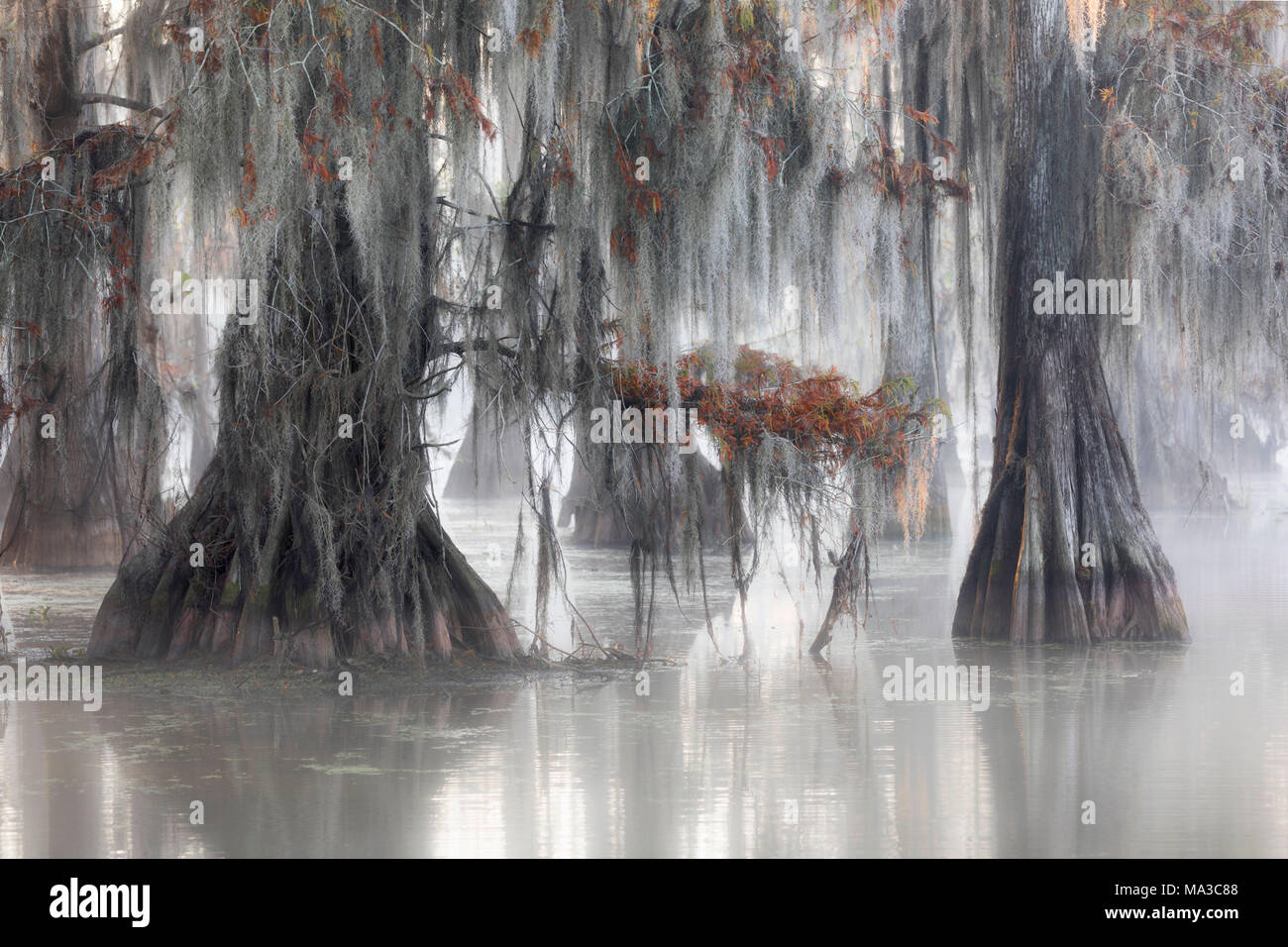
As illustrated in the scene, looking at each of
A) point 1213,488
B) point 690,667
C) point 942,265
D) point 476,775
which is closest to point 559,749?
point 476,775

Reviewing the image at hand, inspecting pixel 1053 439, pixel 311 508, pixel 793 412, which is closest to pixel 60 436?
pixel 311 508

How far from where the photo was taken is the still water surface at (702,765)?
586cm

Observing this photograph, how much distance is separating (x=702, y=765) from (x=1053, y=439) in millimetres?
5008

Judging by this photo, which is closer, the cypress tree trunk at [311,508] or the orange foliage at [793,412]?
the cypress tree trunk at [311,508]

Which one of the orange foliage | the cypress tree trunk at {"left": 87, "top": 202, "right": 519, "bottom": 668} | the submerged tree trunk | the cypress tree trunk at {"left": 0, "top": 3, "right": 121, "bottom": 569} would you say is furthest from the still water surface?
the cypress tree trunk at {"left": 0, "top": 3, "right": 121, "bottom": 569}

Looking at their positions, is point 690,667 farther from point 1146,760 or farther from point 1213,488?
point 1213,488

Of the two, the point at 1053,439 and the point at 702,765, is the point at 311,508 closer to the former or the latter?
the point at 702,765

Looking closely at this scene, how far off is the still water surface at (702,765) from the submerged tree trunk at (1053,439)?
0.42 metres

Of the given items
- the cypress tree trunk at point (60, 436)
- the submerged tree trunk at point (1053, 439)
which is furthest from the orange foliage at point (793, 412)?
the cypress tree trunk at point (60, 436)

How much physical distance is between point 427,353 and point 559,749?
10.2 feet

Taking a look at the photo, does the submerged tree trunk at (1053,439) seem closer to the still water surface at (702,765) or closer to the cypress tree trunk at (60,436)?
the still water surface at (702,765)

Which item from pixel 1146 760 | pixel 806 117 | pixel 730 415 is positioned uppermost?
pixel 806 117

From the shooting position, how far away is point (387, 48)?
866 cm
